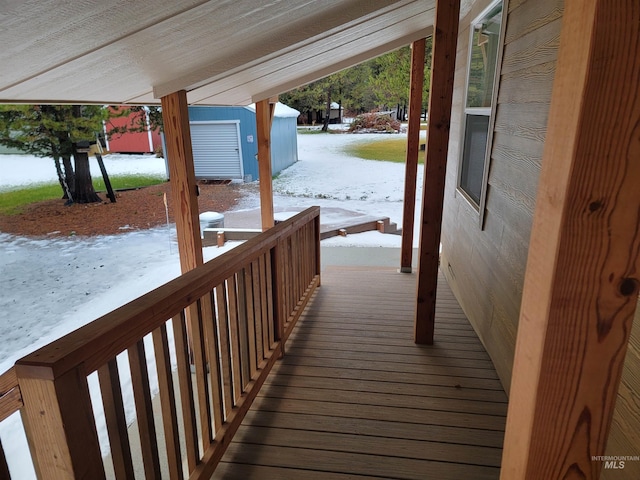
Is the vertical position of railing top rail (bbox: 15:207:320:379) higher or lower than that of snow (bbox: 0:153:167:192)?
higher

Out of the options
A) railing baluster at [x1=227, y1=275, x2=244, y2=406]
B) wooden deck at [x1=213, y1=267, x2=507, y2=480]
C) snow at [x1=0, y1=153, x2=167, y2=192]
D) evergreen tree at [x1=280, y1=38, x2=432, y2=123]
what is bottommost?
snow at [x1=0, y1=153, x2=167, y2=192]

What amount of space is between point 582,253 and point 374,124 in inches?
1104

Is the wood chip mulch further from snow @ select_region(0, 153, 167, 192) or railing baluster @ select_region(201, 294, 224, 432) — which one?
railing baluster @ select_region(201, 294, 224, 432)

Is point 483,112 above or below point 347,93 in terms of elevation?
below

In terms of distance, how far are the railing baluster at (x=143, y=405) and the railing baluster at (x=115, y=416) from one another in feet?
0.26

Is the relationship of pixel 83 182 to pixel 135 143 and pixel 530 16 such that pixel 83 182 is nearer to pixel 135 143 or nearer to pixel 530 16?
pixel 135 143

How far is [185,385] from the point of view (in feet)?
5.07

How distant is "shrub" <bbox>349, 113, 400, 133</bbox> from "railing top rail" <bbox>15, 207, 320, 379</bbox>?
26.6m

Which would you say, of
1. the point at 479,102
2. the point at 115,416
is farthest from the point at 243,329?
the point at 479,102

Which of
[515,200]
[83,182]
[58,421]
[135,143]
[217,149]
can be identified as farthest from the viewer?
[135,143]

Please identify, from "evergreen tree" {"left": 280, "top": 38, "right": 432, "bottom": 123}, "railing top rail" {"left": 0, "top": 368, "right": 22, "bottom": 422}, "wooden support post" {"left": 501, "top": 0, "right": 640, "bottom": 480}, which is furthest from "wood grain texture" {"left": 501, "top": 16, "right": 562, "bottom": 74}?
"evergreen tree" {"left": 280, "top": 38, "right": 432, "bottom": 123}

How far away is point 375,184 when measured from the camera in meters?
15.3

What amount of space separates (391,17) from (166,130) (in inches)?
75.2

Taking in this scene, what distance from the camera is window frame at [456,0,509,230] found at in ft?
8.89
